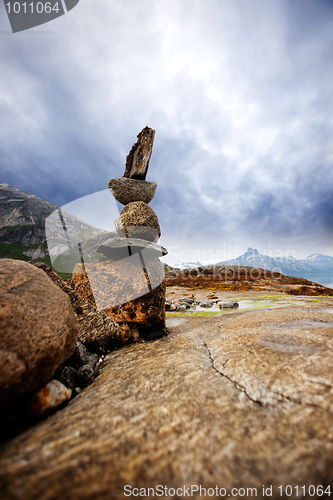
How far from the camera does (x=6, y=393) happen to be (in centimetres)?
200

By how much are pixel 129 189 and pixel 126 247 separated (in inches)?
111

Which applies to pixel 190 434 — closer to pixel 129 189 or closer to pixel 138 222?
pixel 138 222

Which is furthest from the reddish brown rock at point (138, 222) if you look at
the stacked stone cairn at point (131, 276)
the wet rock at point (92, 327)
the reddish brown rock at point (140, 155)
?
the wet rock at point (92, 327)

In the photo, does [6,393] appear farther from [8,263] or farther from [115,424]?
[8,263]

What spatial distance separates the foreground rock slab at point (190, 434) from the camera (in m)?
1.43

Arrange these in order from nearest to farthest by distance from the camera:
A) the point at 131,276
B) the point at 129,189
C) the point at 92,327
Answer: the point at 92,327 < the point at 131,276 < the point at 129,189

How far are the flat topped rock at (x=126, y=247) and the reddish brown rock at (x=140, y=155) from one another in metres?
3.62

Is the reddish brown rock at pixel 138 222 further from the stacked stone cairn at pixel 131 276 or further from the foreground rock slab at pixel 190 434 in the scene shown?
the foreground rock slab at pixel 190 434

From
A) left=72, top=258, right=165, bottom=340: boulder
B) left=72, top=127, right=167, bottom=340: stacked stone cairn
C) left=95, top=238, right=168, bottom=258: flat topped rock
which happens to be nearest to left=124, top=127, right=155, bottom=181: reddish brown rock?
left=72, top=127, right=167, bottom=340: stacked stone cairn

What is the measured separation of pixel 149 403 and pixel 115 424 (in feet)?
1.73

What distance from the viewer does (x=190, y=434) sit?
1899 millimetres

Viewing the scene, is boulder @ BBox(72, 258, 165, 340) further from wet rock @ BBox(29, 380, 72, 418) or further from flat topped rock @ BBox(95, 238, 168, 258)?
wet rock @ BBox(29, 380, 72, 418)

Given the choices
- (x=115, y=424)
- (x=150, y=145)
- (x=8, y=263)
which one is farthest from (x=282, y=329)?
(x=150, y=145)

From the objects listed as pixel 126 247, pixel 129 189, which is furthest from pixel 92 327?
pixel 129 189
